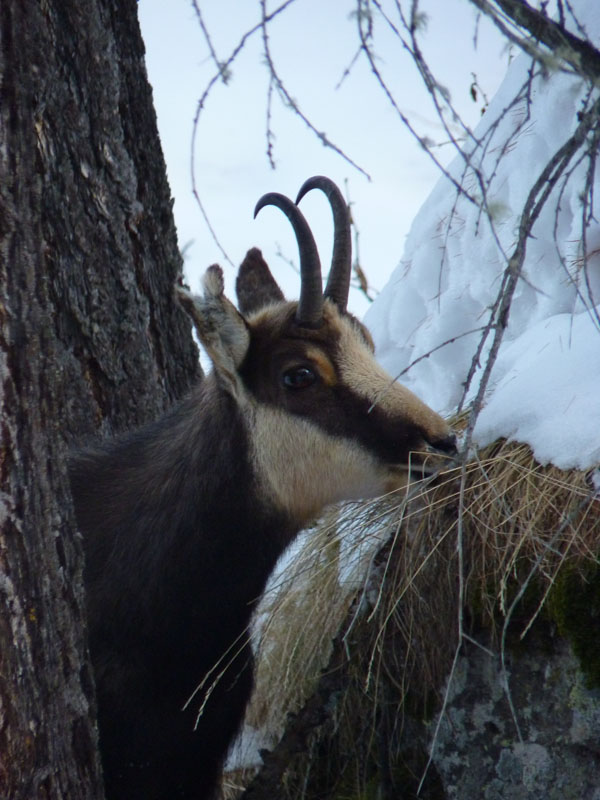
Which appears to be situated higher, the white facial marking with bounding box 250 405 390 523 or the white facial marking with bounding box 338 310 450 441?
the white facial marking with bounding box 338 310 450 441

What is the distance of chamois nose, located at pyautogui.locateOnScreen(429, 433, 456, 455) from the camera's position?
315 cm

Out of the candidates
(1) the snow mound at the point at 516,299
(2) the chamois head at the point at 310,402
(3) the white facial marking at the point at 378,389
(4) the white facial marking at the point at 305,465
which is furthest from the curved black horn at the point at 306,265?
(1) the snow mound at the point at 516,299

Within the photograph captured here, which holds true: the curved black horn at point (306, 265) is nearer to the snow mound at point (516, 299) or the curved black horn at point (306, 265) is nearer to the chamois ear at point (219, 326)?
the chamois ear at point (219, 326)

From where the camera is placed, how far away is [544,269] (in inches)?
171

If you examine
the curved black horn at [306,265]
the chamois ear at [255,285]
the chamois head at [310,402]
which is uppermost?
the chamois ear at [255,285]

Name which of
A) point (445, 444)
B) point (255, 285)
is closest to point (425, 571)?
point (445, 444)

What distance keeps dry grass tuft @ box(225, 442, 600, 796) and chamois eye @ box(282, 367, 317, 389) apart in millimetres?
471

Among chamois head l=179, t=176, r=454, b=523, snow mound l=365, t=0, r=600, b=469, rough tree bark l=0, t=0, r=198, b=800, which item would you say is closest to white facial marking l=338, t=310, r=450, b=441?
chamois head l=179, t=176, r=454, b=523

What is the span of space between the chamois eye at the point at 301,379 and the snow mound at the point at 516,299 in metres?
0.51

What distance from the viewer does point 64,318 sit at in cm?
397

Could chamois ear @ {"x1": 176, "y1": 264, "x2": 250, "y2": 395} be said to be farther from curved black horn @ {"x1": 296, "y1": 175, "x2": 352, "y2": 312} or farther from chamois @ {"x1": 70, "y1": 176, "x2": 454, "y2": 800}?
curved black horn @ {"x1": 296, "y1": 175, "x2": 352, "y2": 312}

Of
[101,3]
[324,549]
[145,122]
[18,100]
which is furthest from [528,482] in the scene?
[101,3]

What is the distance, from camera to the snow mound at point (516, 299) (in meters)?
3.27

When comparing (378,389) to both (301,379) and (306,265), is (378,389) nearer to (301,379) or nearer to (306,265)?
(301,379)
